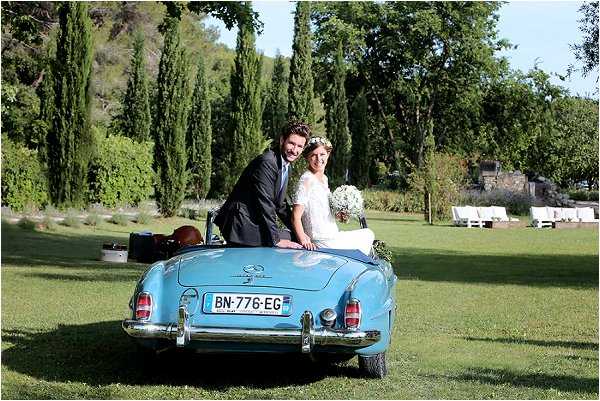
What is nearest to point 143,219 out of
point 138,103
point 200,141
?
point 138,103

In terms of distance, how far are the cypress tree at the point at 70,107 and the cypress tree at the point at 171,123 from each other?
204 inches

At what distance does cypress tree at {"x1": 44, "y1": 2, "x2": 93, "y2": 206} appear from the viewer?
3606 cm

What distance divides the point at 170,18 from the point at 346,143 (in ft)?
113

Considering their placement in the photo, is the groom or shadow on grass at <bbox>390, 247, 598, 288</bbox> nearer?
the groom

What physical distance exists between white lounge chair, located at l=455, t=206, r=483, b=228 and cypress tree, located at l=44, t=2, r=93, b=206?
15164 mm

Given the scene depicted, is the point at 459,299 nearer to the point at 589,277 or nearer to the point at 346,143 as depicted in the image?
the point at 589,277

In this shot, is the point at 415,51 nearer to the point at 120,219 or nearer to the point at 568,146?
the point at 568,146

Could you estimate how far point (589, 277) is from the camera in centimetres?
2009

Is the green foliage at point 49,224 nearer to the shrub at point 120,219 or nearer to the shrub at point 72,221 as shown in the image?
the shrub at point 72,221

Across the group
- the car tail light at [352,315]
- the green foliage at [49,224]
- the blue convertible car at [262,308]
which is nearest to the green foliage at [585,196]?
the green foliage at [49,224]

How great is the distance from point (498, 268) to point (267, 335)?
1556 cm

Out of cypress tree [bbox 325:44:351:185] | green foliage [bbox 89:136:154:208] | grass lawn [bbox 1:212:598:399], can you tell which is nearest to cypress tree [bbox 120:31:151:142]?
green foliage [bbox 89:136:154:208]

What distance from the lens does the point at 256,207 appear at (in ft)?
28.7

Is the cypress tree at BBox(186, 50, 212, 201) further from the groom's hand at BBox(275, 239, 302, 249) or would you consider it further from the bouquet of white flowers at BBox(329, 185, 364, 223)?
the groom's hand at BBox(275, 239, 302, 249)
